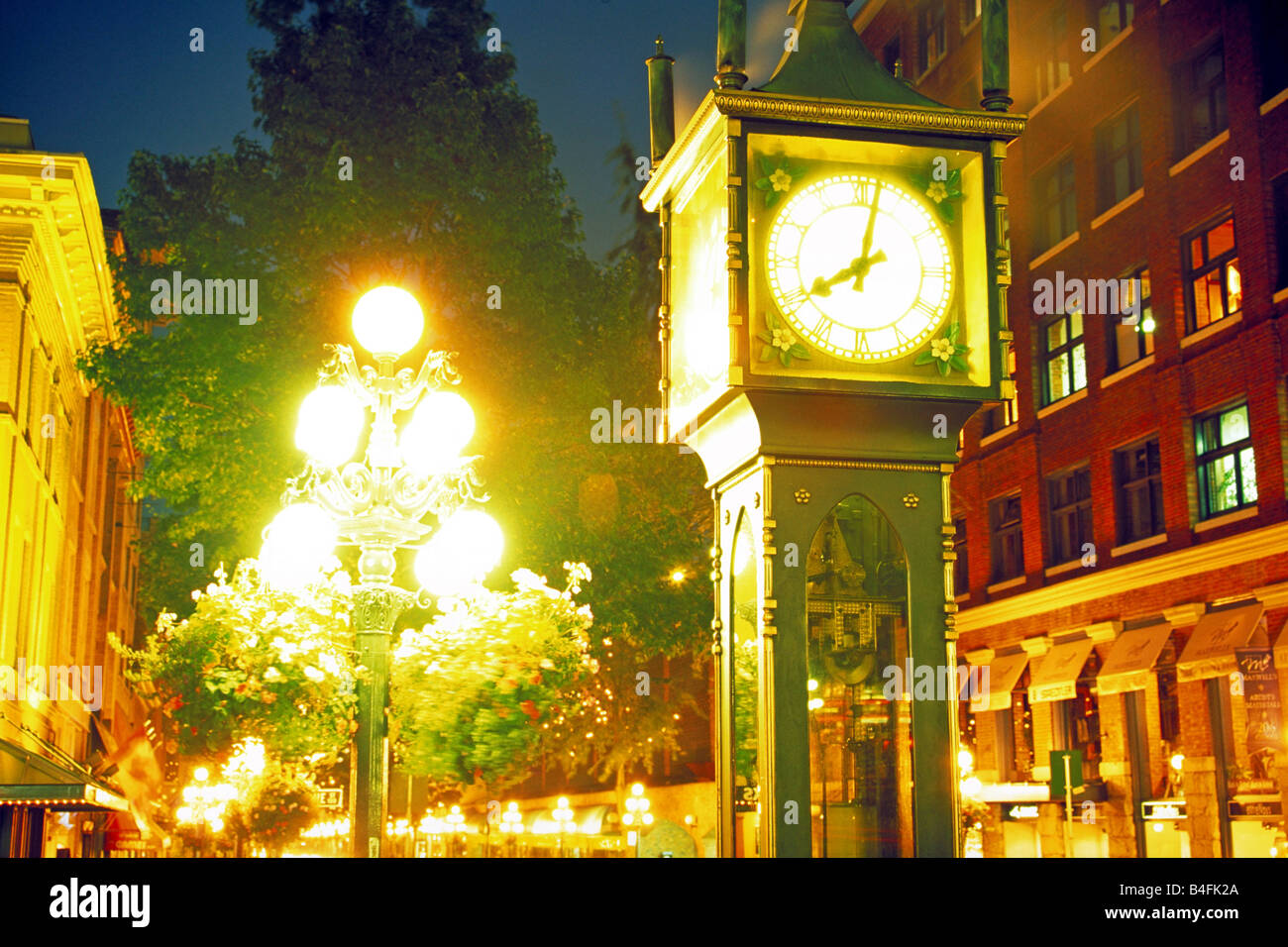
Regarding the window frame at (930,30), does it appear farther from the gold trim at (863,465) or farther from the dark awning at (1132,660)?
the gold trim at (863,465)

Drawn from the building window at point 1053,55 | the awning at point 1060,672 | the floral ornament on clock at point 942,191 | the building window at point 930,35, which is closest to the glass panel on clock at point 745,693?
the floral ornament on clock at point 942,191

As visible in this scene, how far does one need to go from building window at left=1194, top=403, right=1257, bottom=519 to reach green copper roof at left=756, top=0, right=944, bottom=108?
20.4m

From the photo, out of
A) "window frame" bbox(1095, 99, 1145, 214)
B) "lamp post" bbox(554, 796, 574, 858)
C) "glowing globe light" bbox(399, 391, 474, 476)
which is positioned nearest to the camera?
"glowing globe light" bbox(399, 391, 474, 476)

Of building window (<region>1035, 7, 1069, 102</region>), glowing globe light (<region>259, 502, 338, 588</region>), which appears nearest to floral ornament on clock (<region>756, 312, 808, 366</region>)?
glowing globe light (<region>259, 502, 338, 588</region>)

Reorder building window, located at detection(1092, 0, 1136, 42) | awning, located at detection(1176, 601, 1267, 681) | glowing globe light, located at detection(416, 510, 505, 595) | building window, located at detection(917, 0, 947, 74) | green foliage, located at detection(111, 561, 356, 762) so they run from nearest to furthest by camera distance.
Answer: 1. glowing globe light, located at detection(416, 510, 505, 595)
2. green foliage, located at detection(111, 561, 356, 762)
3. awning, located at detection(1176, 601, 1267, 681)
4. building window, located at detection(1092, 0, 1136, 42)
5. building window, located at detection(917, 0, 947, 74)

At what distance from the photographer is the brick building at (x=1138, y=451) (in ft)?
78.5

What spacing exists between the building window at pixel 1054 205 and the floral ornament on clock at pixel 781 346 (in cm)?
2718

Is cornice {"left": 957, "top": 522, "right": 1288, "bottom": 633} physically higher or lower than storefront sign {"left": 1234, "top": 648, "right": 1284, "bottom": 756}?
higher

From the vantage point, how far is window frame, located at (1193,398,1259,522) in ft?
80.4

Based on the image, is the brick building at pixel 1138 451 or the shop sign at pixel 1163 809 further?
the shop sign at pixel 1163 809

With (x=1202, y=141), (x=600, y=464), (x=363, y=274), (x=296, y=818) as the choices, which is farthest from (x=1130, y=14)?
(x=296, y=818)

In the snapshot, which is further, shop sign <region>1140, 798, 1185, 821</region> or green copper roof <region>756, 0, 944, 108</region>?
shop sign <region>1140, 798, 1185, 821</region>

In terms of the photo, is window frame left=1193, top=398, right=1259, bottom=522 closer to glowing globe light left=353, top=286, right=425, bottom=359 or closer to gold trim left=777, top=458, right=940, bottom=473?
glowing globe light left=353, top=286, right=425, bottom=359
